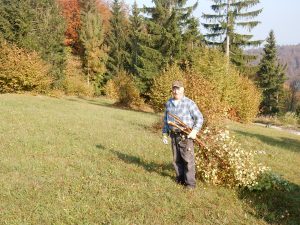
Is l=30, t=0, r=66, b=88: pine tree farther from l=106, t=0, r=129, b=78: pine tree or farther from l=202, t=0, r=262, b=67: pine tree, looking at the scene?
l=202, t=0, r=262, b=67: pine tree

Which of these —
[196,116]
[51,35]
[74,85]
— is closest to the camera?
[196,116]

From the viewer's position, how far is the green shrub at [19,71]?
1224 inches

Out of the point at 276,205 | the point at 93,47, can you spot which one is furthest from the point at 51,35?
the point at 276,205

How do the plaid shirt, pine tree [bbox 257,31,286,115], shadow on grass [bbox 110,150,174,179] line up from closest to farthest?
1. the plaid shirt
2. shadow on grass [bbox 110,150,174,179]
3. pine tree [bbox 257,31,286,115]

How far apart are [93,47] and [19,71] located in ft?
71.8

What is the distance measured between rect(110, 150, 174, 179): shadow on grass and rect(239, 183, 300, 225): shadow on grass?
2.16 meters

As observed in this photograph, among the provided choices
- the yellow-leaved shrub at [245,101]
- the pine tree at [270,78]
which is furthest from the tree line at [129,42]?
the yellow-leaved shrub at [245,101]

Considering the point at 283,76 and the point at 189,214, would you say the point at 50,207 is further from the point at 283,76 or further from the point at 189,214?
the point at 283,76

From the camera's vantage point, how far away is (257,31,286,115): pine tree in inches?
1973

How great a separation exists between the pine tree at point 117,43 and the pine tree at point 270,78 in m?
22.8

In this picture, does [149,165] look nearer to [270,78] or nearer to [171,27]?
[171,27]

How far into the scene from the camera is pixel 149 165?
30.7ft

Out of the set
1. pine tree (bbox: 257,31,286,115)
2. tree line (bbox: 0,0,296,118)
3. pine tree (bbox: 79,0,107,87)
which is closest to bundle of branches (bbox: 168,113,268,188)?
tree line (bbox: 0,0,296,118)

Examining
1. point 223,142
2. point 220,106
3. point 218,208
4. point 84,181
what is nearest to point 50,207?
point 84,181
